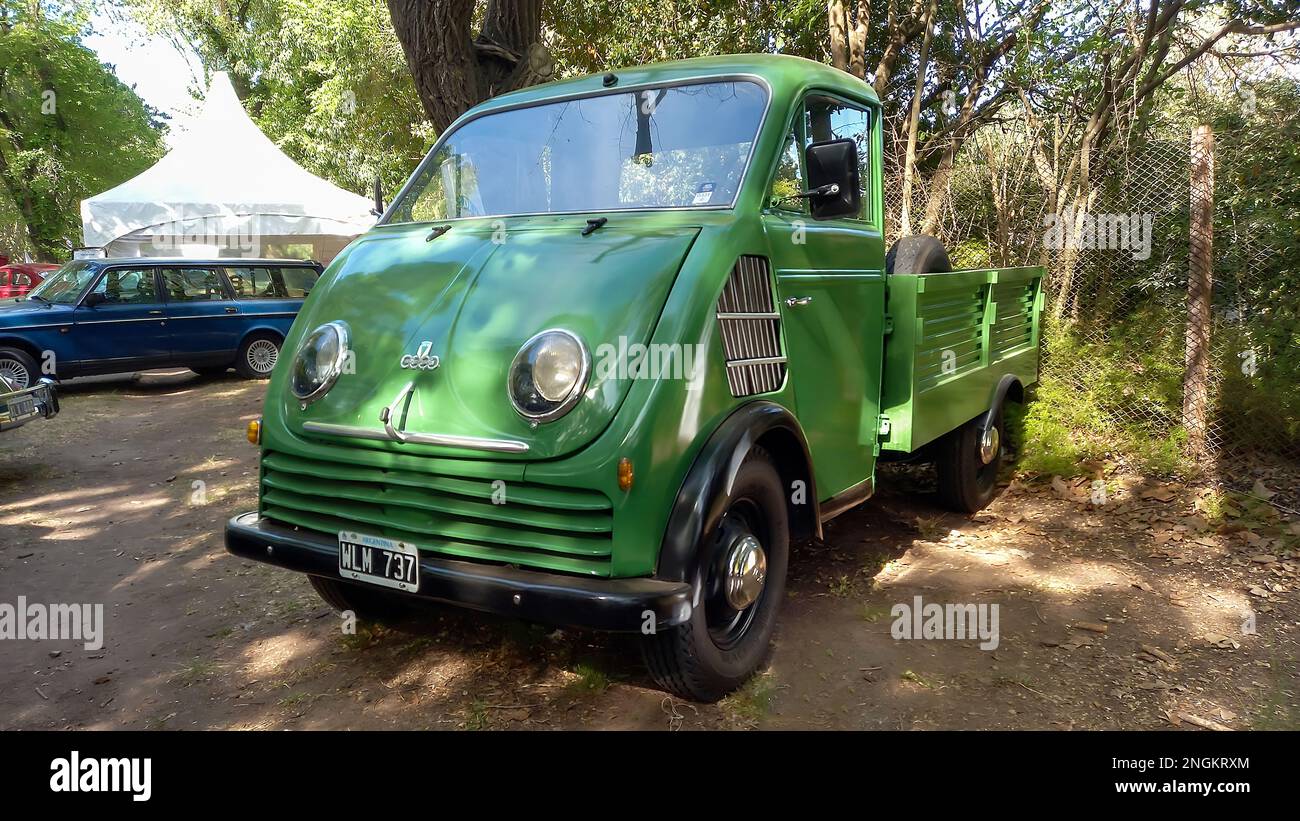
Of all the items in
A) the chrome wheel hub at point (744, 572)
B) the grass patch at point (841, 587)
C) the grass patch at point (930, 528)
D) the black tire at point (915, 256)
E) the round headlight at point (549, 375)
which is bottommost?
the grass patch at point (841, 587)

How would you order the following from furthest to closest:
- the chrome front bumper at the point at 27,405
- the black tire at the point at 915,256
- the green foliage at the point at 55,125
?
1. the green foliage at the point at 55,125
2. the chrome front bumper at the point at 27,405
3. the black tire at the point at 915,256

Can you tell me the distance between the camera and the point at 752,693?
3.45m

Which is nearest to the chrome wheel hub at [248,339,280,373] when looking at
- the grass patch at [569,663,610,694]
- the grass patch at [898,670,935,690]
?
the grass patch at [569,663,610,694]

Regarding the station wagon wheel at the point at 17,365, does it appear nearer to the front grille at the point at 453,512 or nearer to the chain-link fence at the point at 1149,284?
the front grille at the point at 453,512

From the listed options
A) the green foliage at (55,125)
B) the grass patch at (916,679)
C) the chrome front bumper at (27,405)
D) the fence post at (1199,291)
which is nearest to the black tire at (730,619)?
the grass patch at (916,679)

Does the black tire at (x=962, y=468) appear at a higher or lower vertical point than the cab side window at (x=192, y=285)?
lower

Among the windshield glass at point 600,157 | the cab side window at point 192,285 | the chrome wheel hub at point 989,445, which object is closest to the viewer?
the windshield glass at point 600,157

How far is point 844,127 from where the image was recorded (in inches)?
169

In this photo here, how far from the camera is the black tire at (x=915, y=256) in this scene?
488 cm

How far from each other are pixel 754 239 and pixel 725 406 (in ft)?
2.30

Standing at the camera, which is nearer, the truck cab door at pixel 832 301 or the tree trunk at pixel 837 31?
the truck cab door at pixel 832 301

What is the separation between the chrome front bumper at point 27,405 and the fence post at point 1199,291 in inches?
342
